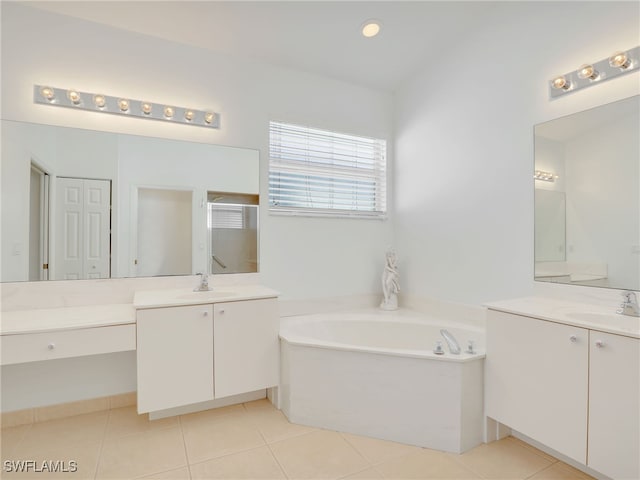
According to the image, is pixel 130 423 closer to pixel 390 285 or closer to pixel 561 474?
pixel 390 285

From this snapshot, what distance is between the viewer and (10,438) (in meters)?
1.93

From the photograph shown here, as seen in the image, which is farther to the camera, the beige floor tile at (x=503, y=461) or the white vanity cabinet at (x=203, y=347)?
the white vanity cabinet at (x=203, y=347)

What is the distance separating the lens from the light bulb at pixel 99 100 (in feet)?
7.18

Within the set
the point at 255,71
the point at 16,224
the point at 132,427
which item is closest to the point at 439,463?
the point at 132,427

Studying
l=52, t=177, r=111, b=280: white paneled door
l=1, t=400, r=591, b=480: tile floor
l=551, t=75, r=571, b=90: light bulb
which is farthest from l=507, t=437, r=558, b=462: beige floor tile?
l=52, t=177, r=111, b=280: white paneled door

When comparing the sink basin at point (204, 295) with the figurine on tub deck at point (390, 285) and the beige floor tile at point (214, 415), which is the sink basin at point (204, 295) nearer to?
the beige floor tile at point (214, 415)

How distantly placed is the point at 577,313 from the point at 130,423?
2.68 metres

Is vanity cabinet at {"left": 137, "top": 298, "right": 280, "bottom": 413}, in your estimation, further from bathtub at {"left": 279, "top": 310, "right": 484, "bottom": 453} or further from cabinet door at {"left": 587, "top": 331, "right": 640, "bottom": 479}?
cabinet door at {"left": 587, "top": 331, "right": 640, "bottom": 479}

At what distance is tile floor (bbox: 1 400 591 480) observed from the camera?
5.46 feet

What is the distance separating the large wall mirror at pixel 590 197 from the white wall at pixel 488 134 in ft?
0.25

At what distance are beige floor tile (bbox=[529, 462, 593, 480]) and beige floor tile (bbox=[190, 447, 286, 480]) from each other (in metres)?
1.28

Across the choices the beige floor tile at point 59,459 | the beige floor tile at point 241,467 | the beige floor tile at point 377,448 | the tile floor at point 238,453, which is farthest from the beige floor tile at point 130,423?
the beige floor tile at point 377,448

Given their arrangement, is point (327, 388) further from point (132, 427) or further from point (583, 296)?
point (583, 296)

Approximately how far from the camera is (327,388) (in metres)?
2.04
